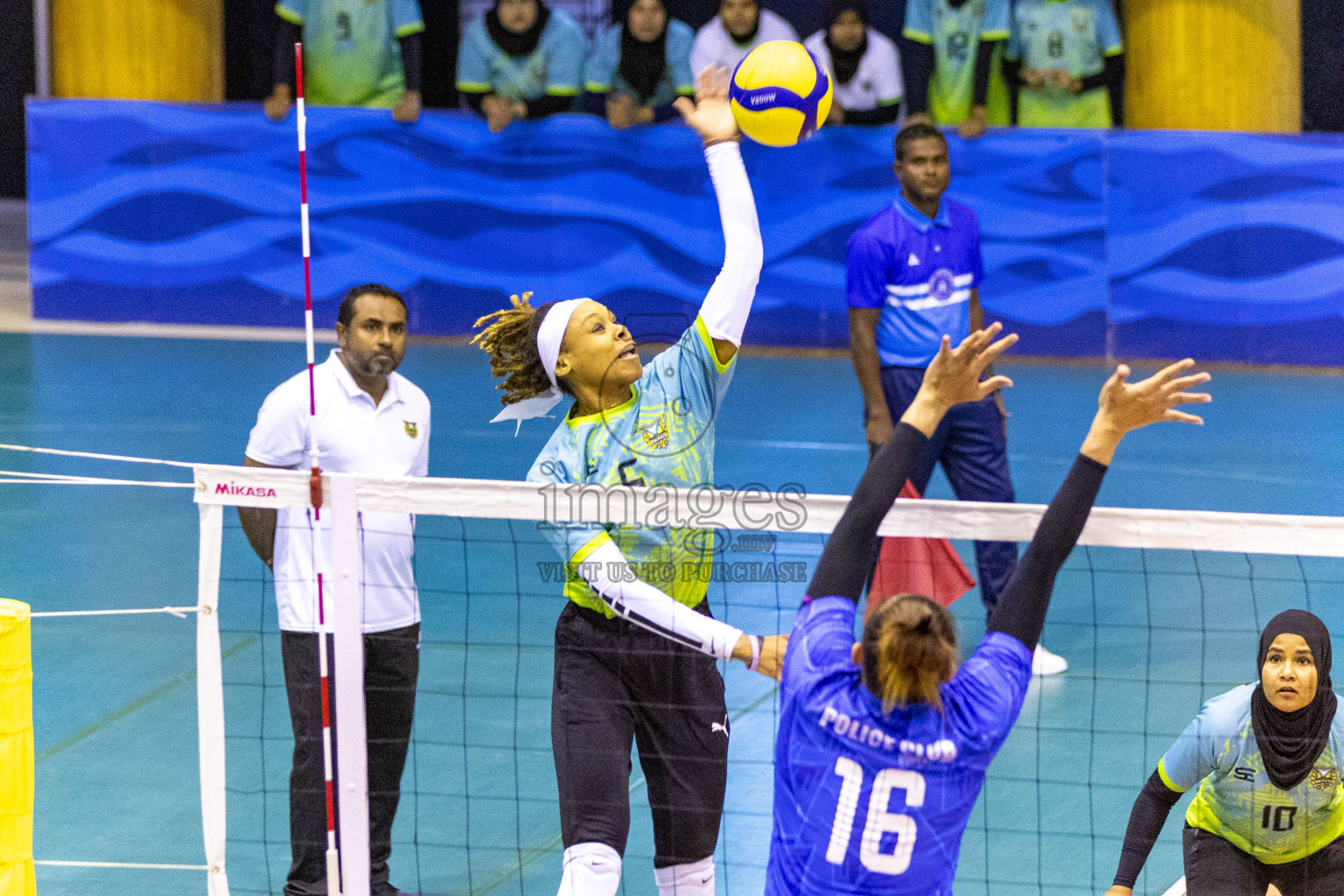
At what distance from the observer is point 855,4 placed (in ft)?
55.4

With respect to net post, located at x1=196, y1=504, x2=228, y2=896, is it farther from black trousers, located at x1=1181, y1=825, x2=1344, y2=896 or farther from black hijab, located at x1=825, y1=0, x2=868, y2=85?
black hijab, located at x1=825, y1=0, x2=868, y2=85

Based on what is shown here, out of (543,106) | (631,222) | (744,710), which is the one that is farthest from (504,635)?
(543,106)

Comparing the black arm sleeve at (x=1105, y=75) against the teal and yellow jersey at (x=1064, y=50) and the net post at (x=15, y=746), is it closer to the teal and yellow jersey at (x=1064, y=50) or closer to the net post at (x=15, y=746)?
the teal and yellow jersey at (x=1064, y=50)

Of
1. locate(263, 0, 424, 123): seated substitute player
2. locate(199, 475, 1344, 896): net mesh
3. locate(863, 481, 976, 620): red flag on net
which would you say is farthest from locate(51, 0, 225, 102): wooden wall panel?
locate(863, 481, 976, 620): red flag on net

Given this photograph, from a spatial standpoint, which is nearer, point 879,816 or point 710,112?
point 879,816

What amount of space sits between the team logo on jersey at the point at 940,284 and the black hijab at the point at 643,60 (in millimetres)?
8220

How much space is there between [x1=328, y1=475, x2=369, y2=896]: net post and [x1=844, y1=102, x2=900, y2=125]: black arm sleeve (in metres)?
10.9

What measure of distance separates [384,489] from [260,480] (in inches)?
14.5

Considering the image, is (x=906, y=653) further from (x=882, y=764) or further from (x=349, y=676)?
(x=349, y=676)

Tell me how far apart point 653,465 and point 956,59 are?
11.3 metres

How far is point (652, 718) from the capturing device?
14.4ft

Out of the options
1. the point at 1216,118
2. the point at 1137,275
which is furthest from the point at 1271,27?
the point at 1137,275

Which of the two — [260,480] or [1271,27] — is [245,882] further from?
[1271,27]

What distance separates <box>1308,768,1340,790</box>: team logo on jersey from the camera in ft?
15.2
